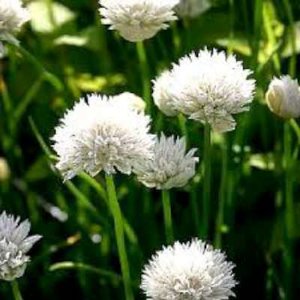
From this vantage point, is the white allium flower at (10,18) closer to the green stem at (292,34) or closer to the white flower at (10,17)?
the white flower at (10,17)

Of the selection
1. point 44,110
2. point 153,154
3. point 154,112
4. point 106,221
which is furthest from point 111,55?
point 153,154

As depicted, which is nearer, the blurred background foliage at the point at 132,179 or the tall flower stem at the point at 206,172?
the tall flower stem at the point at 206,172

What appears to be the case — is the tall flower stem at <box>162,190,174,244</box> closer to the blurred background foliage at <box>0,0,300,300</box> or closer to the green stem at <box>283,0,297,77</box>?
the blurred background foliage at <box>0,0,300,300</box>

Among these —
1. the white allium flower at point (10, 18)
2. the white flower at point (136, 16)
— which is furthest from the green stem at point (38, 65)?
the white flower at point (136, 16)

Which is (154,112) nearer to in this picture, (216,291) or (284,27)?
(284,27)

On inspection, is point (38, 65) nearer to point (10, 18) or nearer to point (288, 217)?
point (10, 18)

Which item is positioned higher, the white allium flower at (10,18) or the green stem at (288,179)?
the white allium flower at (10,18)

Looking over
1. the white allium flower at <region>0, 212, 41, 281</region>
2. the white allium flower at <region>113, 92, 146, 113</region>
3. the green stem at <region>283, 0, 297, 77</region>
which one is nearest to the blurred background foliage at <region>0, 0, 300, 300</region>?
the green stem at <region>283, 0, 297, 77</region>
